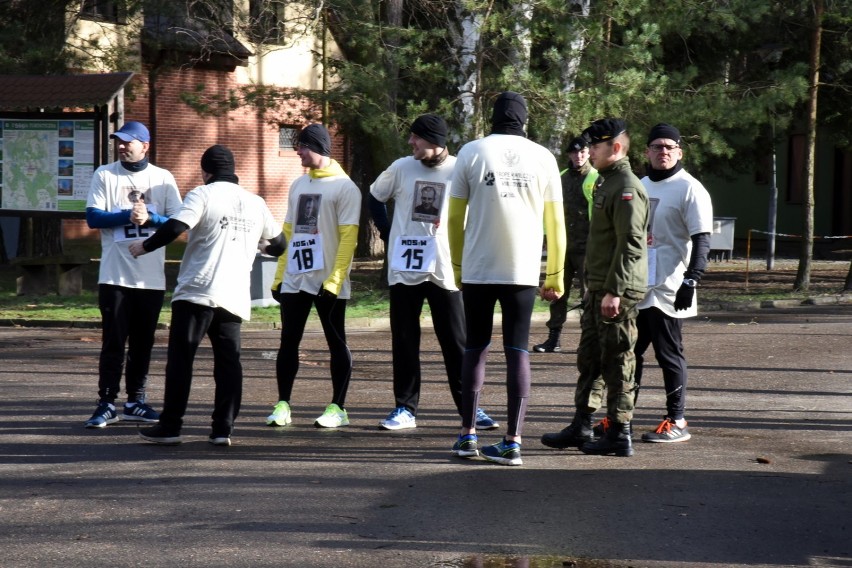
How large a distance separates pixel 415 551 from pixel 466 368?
2.07 meters

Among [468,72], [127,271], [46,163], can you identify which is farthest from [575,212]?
[46,163]

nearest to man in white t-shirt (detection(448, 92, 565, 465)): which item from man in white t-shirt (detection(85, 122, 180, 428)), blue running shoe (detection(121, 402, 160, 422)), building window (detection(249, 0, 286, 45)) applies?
man in white t-shirt (detection(85, 122, 180, 428))

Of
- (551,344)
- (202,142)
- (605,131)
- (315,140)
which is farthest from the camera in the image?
(202,142)

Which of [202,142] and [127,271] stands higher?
[202,142]

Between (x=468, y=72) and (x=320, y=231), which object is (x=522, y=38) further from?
(x=320, y=231)

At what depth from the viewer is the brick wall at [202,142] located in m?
30.5

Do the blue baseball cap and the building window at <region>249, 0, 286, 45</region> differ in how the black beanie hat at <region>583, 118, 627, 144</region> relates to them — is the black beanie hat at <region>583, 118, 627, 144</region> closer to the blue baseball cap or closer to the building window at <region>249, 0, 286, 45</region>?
the blue baseball cap

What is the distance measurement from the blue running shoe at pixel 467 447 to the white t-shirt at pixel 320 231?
4.76 feet

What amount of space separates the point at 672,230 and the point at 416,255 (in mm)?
1610

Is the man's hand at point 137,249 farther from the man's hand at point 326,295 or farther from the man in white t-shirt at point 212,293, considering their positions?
the man's hand at point 326,295

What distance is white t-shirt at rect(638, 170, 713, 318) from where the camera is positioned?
8.13 m

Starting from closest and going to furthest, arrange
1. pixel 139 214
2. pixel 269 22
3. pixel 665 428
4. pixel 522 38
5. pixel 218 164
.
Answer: pixel 218 164 < pixel 139 214 < pixel 665 428 < pixel 522 38 < pixel 269 22

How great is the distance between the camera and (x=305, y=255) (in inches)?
331

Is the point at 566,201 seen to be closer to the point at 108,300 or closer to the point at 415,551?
the point at 108,300
